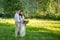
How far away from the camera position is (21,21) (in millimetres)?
16938

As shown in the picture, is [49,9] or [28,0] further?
[49,9]

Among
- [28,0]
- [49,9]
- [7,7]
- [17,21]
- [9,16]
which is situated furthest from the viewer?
[9,16]

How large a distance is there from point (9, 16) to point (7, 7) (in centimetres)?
745

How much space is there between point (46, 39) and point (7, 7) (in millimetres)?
22014

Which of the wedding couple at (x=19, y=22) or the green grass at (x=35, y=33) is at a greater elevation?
the wedding couple at (x=19, y=22)

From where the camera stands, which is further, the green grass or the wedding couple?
the green grass

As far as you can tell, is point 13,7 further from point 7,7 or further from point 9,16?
point 9,16

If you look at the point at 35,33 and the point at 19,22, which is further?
the point at 35,33

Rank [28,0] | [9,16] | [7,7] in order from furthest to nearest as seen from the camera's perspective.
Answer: [9,16]
[7,7]
[28,0]

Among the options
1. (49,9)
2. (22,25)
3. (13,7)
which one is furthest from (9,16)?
(22,25)

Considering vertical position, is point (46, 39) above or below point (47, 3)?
below

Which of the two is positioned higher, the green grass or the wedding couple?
the wedding couple

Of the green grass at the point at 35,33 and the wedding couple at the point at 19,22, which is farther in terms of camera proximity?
the green grass at the point at 35,33

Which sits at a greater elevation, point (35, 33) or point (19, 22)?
point (19, 22)
